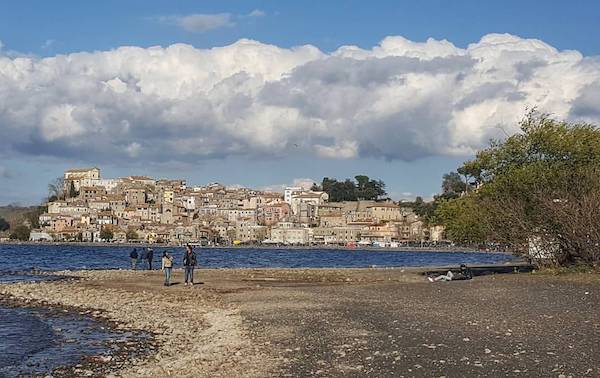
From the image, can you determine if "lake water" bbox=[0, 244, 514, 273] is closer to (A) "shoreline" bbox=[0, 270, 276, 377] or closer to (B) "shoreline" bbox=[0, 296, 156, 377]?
(A) "shoreline" bbox=[0, 270, 276, 377]

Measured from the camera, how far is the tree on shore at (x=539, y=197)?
125ft

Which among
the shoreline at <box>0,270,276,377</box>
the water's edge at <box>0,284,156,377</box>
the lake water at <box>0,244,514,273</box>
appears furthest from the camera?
the lake water at <box>0,244,514,273</box>

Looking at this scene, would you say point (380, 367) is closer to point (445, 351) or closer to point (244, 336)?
point (445, 351)

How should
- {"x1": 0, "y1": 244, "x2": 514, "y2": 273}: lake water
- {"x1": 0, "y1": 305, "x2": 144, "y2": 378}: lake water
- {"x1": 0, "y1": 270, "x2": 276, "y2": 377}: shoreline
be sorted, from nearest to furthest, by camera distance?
1. {"x1": 0, "y1": 270, "x2": 276, "y2": 377}: shoreline
2. {"x1": 0, "y1": 305, "x2": 144, "y2": 378}: lake water
3. {"x1": 0, "y1": 244, "x2": 514, "y2": 273}: lake water

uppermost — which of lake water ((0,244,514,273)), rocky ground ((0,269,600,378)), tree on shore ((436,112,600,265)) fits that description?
tree on shore ((436,112,600,265))

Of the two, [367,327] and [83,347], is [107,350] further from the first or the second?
[367,327]

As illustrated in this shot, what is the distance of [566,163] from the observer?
131 feet

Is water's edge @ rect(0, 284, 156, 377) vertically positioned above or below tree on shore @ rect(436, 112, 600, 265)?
below

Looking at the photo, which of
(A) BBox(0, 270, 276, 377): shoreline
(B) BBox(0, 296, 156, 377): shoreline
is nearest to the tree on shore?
(A) BBox(0, 270, 276, 377): shoreline

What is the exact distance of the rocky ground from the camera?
48.3ft

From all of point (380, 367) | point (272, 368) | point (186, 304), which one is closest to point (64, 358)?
point (272, 368)

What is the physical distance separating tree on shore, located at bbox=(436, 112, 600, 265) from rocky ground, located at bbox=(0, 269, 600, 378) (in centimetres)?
404

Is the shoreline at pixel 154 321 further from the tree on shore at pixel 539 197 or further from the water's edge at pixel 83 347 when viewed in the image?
the tree on shore at pixel 539 197

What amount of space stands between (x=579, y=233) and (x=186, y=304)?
2070 cm
